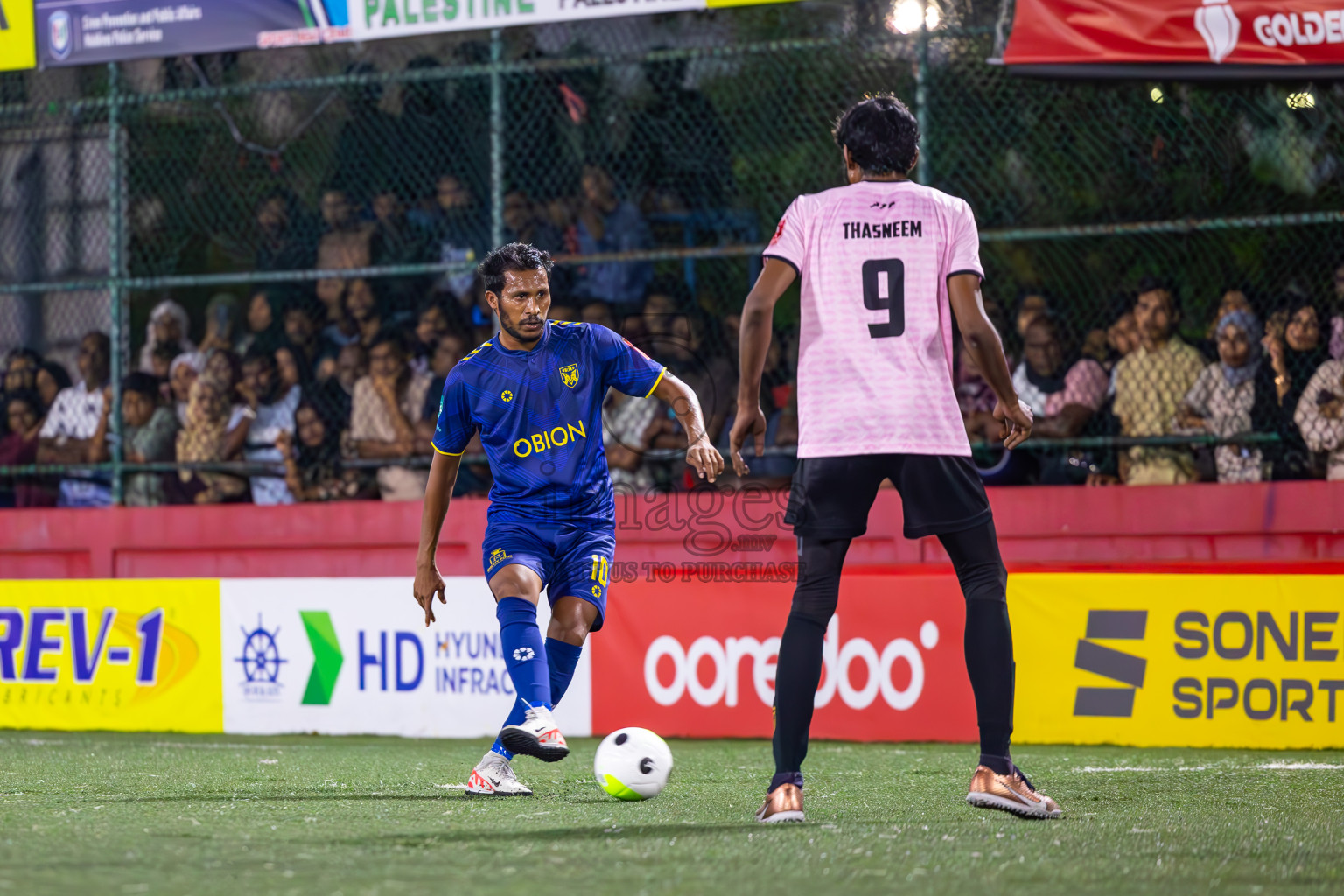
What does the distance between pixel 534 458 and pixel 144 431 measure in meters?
5.98

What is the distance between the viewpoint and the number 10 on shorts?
582 cm

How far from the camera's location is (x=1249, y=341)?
29.2 ft

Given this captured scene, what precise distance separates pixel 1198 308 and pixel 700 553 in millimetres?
3029

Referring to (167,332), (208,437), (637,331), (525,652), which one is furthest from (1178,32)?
(167,332)

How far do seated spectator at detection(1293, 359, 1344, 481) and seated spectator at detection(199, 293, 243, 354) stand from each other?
6.63m

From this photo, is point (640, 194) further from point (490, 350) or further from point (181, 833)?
point (181, 833)

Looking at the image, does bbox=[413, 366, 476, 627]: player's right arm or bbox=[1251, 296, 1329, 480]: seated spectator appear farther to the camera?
bbox=[1251, 296, 1329, 480]: seated spectator

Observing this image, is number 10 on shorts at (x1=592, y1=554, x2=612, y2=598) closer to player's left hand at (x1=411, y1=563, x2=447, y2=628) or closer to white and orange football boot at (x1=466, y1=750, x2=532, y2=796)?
player's left hand at (x1=411, y1=563, x2=447, y2=628)

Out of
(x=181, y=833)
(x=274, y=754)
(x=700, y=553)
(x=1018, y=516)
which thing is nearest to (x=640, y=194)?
(x=700, y=553)

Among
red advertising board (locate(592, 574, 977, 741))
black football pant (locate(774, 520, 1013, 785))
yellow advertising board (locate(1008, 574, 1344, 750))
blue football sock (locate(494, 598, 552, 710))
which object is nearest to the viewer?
black football pant (locate(774, 520, 1013, 785))

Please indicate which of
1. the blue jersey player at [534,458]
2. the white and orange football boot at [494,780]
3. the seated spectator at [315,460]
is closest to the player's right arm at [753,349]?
the blue jersey player at [534,458]

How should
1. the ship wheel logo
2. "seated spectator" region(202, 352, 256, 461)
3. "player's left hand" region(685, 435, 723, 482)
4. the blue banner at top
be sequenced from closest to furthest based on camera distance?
"player's left hand" region(685, 435, 723, 482)
the ship wheel logo
the blue banner at top
"seated spectator" region(202, 352, 256, 461)

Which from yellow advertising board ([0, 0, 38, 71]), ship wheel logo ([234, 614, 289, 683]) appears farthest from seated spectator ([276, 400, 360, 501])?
yellow advertising board ([0, 0, 38, 71])

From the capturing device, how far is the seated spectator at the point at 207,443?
10.8m
